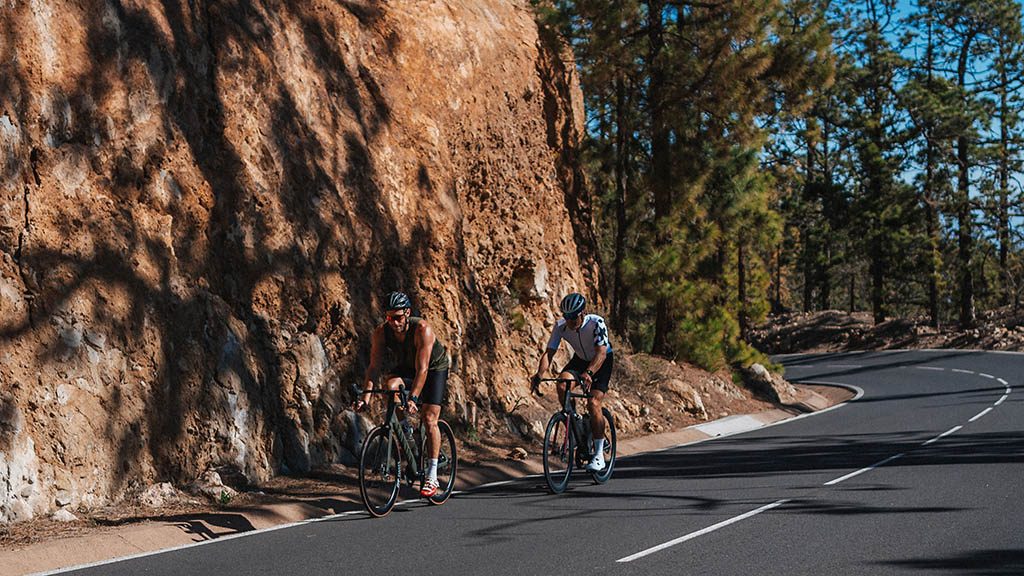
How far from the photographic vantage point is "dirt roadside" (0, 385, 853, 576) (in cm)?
754

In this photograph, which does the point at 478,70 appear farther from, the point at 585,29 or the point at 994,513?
the point at 994,513

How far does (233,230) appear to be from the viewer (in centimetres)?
1223

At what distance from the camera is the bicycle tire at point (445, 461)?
9.97 m

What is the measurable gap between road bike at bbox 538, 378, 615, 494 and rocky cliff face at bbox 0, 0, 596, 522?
9.37ft

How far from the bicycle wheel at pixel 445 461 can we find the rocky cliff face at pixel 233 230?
224 centimetres

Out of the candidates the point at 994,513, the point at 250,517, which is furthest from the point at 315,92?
the point at 994,513

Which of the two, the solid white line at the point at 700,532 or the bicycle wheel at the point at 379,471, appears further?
the bicycle wheel at the point at 379,471

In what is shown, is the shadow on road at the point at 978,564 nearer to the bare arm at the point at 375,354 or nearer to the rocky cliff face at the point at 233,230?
the bare arm at the point at 375,354

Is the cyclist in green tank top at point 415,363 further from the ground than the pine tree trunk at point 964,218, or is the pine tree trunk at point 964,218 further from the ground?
the pine tree trunk at point 964,218

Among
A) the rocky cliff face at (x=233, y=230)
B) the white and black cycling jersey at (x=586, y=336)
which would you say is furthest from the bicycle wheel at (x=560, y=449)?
the rocky cliff face at (x=233, y=230)

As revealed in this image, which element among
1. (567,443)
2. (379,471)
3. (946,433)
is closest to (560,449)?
(567,443)

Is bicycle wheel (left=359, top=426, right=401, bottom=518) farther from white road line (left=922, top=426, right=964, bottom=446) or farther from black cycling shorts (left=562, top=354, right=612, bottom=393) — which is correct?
white road line (left=922, top=426, right=964, bottom=446)

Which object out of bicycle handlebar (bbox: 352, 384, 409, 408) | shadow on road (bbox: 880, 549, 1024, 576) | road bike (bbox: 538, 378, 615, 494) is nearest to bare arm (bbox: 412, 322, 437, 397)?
bicycle handlebar (bbox: 352, 384, 409, 408)

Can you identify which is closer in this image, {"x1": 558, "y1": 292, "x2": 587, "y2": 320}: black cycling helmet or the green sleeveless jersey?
the green sleeveless jersey
